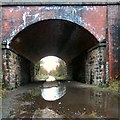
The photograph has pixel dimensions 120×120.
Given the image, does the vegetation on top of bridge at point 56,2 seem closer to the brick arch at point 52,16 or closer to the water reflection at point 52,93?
the brick arch at point 52,16

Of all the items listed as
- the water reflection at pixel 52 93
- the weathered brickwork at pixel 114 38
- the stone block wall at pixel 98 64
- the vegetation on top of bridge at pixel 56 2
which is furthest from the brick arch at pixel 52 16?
the water reflection at pixel 52 93

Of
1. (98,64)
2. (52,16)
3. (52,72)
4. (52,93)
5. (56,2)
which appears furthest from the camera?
(52,72)

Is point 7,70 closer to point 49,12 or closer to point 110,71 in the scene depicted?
point 49,12

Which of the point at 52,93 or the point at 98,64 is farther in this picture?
the point at 98,64

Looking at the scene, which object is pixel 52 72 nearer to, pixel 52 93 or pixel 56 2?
pixel 56 2

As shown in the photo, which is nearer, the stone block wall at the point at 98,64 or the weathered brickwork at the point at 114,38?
the weathered brickwork at the point at 114,38

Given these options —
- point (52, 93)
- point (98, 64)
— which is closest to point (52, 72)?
point (98, 64)

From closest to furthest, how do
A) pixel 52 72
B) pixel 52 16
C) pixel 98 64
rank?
pixel 52 16 < pixel 98 64 < pixel 52 72

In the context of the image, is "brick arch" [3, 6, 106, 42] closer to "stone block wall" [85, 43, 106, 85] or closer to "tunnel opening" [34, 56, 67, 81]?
"stone block wall" [85, 43, 106, 85]

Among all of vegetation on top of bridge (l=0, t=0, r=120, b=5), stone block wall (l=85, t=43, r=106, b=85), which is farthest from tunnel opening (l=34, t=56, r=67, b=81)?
vegetation on top of bridge (l=0, t=0, r=120, b=5)

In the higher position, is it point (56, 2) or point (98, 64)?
point (56, 2)

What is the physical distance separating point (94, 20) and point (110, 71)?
291cm

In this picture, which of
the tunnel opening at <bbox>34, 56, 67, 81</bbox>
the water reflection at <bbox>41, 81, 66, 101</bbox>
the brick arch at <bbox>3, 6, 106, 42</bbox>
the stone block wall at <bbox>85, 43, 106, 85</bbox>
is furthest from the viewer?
the tunnel opening at <bbox>34, 56, 67, 81</bbox>

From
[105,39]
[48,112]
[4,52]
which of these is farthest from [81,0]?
[48,112]
